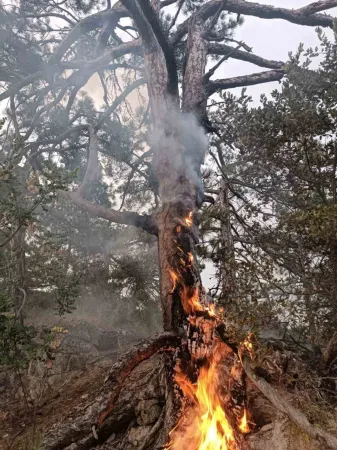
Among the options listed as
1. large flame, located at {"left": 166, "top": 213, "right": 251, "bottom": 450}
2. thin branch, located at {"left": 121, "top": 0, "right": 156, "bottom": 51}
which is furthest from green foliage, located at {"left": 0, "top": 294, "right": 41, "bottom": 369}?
thin branch, located at {"left": 121, "top": 0, "right": 156, "bottom": 51}

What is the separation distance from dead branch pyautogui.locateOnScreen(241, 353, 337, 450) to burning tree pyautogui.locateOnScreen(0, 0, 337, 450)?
1 cm

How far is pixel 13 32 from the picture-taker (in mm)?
8164

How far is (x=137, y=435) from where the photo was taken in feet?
15.5

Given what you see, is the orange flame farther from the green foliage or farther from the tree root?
the green foliage

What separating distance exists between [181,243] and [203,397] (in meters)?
2.41

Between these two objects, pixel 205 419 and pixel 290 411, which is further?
pixel 205 419

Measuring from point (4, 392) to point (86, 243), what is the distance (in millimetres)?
6486

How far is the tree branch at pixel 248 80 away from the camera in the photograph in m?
8.15

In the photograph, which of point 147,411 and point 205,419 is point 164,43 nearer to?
point 205,419

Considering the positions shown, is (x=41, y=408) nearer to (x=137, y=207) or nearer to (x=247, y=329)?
(x=247, y=329)

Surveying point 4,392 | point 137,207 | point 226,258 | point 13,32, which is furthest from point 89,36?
point 4,392

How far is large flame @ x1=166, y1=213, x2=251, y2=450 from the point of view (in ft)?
13.4

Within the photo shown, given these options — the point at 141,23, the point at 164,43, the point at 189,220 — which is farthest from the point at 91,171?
the point at 141,23

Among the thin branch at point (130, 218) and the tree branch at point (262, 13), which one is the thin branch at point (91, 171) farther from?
the tree branch at point (262, 13)
